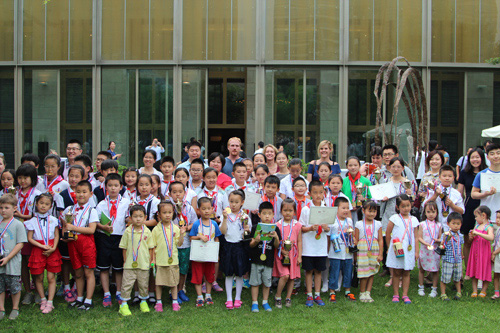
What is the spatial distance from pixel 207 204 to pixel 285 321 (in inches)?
67.6

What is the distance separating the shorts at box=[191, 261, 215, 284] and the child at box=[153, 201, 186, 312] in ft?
0.72

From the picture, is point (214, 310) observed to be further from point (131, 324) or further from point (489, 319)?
point (489, 319)

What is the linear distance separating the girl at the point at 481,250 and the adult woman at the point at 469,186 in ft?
1.39

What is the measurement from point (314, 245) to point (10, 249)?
3723 mm

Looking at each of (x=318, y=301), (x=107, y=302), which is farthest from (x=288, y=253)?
(x=107, y=302)

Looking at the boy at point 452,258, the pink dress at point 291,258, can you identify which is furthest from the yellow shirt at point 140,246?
the boy at point 452,258

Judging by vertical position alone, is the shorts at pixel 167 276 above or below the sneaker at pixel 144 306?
above

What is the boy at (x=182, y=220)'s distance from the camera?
6.14 metres

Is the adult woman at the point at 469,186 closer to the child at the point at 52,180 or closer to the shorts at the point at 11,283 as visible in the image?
the child at the point at 52,180

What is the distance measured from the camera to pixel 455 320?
557 cm

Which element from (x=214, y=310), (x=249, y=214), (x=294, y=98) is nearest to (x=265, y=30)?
(x=294, y=98)

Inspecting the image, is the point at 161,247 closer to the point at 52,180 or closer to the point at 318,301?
the point at 52,180

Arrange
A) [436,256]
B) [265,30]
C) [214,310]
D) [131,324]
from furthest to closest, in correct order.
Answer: [265,30] → [436,256] → [214,310] → [131,324]

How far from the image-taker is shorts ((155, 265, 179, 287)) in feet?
19.4
